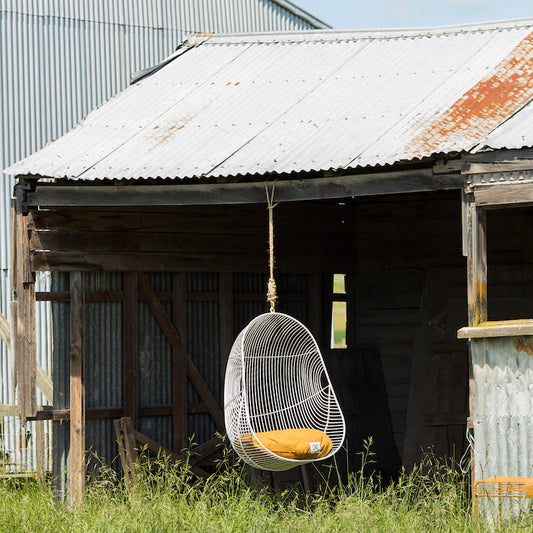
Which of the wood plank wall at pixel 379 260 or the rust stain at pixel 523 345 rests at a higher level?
the wood plank wall at pixel 379 260

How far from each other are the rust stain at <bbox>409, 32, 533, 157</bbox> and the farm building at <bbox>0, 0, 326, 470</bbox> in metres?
6.26

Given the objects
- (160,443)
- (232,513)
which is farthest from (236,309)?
(232,513)

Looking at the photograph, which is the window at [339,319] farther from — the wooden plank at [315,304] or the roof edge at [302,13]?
the wooden plank at [315,304]

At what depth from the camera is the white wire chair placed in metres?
9.09

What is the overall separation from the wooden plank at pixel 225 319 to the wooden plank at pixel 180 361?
513 mm

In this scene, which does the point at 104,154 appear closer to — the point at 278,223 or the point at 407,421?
the point at 278,223

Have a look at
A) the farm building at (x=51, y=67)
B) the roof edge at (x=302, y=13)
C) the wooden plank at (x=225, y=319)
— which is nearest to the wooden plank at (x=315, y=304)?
the wooden plank at (x=225, y=319)

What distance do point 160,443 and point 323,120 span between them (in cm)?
371

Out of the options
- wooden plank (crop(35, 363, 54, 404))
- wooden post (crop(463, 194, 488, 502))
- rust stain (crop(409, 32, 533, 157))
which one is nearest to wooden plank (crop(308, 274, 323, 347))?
wooden plank (crop(35, 363, 54, 404))

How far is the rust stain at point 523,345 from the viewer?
7777 mm

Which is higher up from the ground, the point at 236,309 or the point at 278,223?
the point at 278,223

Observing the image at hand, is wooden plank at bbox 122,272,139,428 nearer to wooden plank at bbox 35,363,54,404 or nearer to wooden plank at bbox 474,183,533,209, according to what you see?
wooden plank at bbox 35,363,54,404

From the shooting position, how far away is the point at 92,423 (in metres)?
10.2

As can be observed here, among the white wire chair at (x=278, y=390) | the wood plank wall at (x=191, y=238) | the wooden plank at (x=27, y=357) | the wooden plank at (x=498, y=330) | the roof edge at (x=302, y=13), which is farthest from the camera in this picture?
the roof edge at (x=302, y=13)
